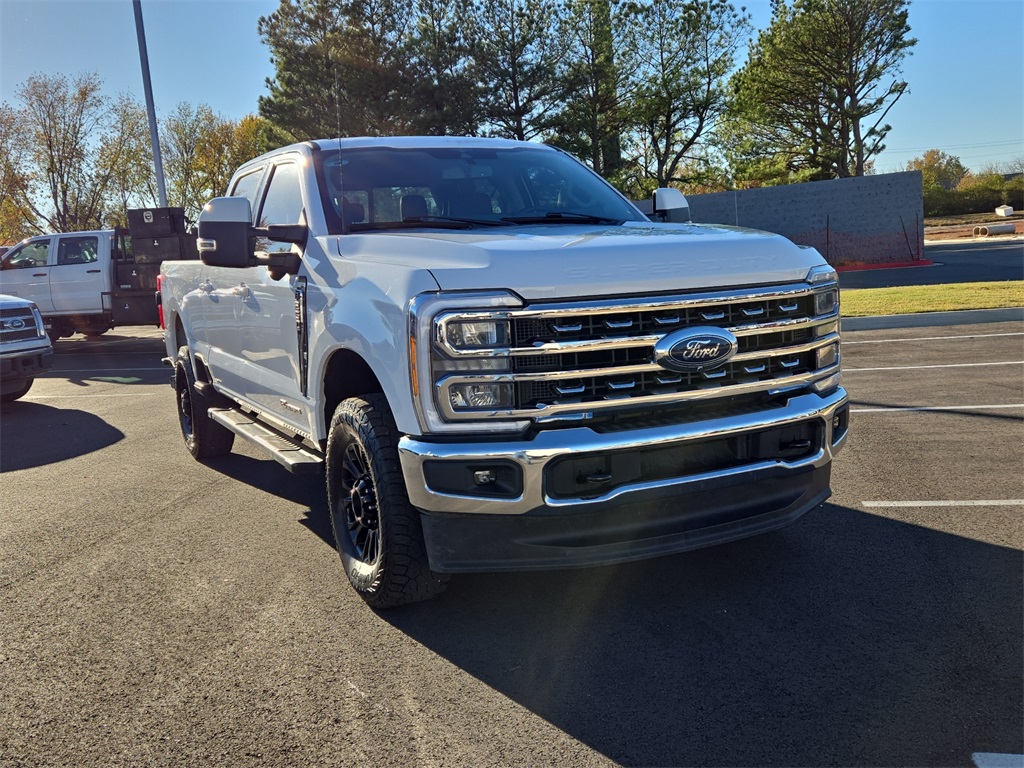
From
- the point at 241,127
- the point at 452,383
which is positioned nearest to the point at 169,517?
the point at 452,383

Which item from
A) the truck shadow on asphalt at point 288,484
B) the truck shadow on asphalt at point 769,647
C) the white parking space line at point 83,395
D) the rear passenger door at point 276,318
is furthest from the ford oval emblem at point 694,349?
the white parking space line at point 83,395

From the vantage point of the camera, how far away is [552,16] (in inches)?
1517

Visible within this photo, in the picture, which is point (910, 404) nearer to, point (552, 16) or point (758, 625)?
point (758, 625)

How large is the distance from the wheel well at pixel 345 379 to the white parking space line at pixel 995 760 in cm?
262

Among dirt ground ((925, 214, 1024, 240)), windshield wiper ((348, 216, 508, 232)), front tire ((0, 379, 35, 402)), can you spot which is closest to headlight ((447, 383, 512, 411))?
→ windshield wiper ((348, 216, 508, 232))

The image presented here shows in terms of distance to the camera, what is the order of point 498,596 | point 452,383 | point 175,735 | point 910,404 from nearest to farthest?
point 175,735 → point 452,383 → point 498,596 → point 910,404

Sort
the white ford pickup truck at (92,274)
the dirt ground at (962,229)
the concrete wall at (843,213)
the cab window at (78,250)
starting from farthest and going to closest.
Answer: the dirt ground at (962,229)
the concrete wall at (843,213)
the cab window at (78,250)
the white ford pickup truck at (92,274)

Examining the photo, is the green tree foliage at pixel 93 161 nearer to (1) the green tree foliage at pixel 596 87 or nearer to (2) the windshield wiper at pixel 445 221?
(1) the green tree foliage at pixel 596 87

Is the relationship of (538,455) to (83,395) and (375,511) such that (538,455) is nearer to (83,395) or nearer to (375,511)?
(375,511)

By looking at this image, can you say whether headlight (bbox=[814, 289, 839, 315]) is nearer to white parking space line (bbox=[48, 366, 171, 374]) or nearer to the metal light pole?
white parking space line (bbox=[48, 366, 171, 374])

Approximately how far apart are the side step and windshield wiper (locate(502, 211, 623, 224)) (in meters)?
1.58

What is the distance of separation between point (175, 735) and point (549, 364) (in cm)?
178

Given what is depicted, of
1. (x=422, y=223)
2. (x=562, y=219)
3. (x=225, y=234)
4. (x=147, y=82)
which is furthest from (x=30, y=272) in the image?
(x=562, y=219)

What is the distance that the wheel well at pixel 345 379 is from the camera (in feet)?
13.4
